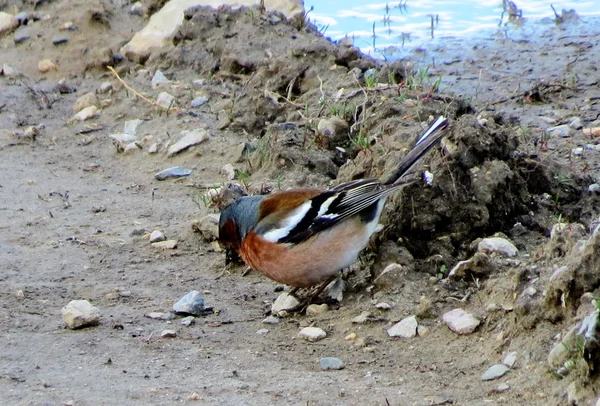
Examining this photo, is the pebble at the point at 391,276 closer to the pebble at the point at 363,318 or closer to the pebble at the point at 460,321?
the pebble at the point at 363,318

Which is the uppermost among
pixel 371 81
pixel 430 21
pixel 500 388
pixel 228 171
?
pixel 371 81

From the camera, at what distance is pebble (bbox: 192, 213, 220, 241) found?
668 cm

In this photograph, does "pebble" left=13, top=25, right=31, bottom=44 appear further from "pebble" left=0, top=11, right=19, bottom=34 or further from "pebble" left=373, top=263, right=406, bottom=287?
"pebble" left=373, top=263, right=406, bottom=287

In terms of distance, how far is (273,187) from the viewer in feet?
23.4

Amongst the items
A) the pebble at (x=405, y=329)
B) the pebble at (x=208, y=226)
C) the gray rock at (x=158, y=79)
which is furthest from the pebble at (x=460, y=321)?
A: the gray rock at (x=158, y=79)

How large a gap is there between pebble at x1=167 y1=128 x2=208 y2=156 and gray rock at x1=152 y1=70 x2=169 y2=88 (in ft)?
4.40

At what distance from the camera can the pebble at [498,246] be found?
5.67 metres

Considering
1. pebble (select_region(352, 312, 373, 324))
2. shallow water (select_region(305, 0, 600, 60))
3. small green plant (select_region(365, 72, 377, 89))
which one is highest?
small green plant (select_region(365, 72, 377, 89))

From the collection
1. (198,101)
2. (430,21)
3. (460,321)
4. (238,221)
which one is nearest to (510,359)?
(460,321)

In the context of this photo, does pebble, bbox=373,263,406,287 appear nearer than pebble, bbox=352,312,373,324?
No

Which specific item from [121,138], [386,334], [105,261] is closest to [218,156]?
[121,138]

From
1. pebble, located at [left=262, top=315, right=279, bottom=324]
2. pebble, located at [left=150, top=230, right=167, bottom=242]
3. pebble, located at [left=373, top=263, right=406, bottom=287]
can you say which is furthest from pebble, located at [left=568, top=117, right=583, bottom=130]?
pebble, located at [left=262, top=315, right=279, bottom=324]

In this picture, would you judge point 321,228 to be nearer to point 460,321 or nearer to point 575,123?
point 460,321

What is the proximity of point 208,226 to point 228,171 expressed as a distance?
40.2 inches
